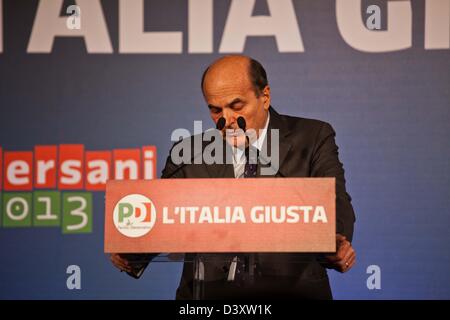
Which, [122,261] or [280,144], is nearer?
[122,261]

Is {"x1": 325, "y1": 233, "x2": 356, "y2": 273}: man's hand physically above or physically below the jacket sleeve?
below

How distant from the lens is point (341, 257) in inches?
99.0

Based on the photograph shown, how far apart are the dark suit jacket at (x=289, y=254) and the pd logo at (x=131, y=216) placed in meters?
0.21

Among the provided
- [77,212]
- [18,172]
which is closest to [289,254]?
[77,212]

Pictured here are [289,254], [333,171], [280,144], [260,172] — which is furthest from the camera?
[280,144]

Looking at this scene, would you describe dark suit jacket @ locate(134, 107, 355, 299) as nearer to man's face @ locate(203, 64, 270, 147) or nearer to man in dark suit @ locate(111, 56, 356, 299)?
man in dark suit @ locate(111, 56, 356, 299)

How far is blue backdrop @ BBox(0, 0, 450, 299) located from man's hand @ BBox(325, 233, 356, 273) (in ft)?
4.51

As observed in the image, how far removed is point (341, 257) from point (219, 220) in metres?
0.43

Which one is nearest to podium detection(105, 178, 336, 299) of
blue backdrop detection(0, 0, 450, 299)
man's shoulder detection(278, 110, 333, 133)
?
man's shoulder detection(278, 110, 333, 133)

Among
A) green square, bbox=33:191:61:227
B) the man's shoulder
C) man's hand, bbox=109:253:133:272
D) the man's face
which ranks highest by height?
the man's face

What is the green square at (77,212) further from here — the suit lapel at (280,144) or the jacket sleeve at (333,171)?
the jacket sleeve at (333,171)

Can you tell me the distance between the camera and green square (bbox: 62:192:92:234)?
13.1ft

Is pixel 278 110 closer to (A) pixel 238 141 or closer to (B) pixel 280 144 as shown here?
(B) pixel 280 144

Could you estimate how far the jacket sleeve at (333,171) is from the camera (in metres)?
2.75
